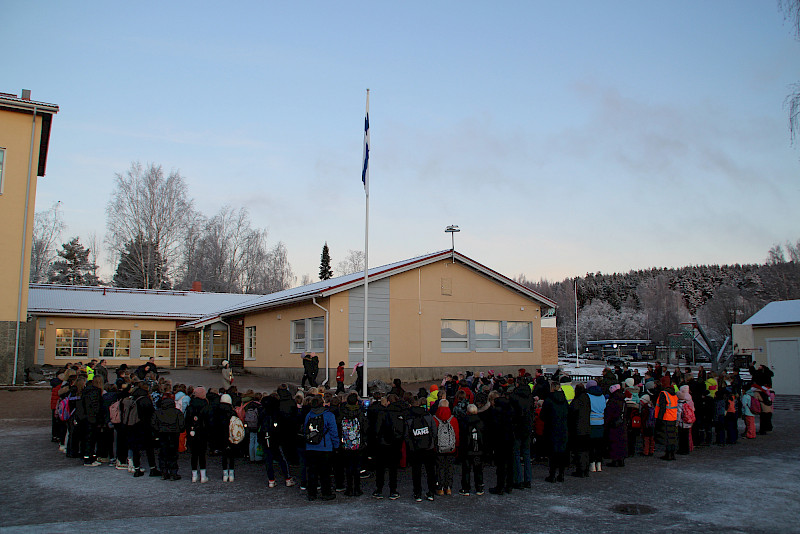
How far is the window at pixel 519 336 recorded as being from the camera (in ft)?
90.9

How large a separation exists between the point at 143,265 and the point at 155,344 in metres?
13.9

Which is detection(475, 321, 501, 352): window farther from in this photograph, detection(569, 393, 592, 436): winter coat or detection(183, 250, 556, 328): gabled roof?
detection(569, 393, 592, 436): winter coat

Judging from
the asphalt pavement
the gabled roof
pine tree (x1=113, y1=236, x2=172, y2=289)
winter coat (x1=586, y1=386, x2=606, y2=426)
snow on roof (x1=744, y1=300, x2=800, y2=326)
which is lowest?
the asphalt pavement

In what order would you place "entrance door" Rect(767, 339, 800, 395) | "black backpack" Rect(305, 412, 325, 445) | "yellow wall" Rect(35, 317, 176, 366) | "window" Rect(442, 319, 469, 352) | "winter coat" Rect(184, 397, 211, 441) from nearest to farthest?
"black backpack" Rect(305, 412, 325, 445) < "winter coat" Rect(184, 397, 211, 441) < "entrance door" Rect(767, 339, 800, 395) < "window" Rect(442, 319, 469, 352) < "yellow wall" Rect(35, 317, 176, 366)

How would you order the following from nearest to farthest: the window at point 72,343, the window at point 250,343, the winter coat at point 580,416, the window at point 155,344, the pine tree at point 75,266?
the winter coat at point 580,416, the window at point 250,343, the window at point 72,343, the window at point 155,344, the pine tree at point 75,266

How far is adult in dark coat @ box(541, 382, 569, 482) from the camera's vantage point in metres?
9.72

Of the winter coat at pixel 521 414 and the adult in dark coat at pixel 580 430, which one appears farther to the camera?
the adult in dark coat at pixel 580 430

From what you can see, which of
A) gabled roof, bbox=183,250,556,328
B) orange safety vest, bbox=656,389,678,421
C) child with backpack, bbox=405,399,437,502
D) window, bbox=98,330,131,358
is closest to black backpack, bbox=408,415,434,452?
child with backpack, bbox=405,399,437,502

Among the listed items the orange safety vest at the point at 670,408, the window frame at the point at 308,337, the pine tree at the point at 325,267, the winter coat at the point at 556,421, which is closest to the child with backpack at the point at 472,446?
the winter coat at the point at 556,421

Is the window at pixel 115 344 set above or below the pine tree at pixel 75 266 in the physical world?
below

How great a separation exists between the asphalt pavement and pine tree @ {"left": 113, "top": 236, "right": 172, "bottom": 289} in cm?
3978

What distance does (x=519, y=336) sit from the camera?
28109mm

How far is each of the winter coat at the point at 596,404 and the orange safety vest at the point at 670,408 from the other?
1.75 metres

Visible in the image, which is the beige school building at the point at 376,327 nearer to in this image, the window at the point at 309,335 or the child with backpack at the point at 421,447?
the window at the point at 309,335
